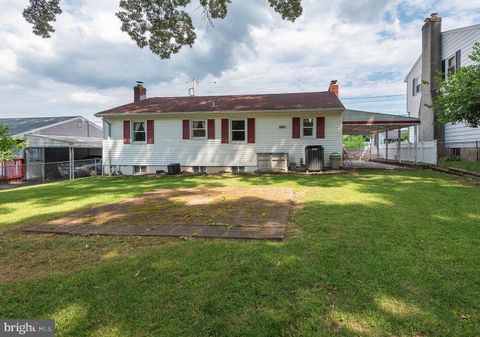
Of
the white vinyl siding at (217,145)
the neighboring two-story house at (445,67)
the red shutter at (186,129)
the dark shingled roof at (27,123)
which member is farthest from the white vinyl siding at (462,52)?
the dark shingled roof at (27,123)

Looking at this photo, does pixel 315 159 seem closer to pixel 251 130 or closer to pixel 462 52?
pixel 251 130

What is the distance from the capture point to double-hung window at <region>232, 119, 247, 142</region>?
15113 mm

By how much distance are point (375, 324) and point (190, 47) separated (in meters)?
11.2

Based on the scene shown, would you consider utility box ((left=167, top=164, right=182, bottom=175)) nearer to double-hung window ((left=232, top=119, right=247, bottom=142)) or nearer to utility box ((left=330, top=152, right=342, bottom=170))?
double-hung window ((left=232, top=119, right=247, bottom=142))

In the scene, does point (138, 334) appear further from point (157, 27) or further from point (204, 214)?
point (157, 27)

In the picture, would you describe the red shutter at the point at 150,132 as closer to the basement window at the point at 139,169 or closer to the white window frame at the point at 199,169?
the basement window at the point at 139,169

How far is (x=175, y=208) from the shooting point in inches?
247

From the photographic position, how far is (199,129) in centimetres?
1554

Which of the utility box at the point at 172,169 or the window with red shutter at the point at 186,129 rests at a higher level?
the window with red shutter at the point at 186,129

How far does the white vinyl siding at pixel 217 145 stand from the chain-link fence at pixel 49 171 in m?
3.33

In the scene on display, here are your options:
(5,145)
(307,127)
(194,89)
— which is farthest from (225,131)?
(194,89)

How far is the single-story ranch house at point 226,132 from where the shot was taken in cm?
1430

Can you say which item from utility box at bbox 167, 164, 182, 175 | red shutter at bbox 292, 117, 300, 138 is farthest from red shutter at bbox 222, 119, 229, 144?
red shutter at bbox 292, 117, 300, 138

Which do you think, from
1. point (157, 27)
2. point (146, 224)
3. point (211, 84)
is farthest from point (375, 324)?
point (211, 84)
